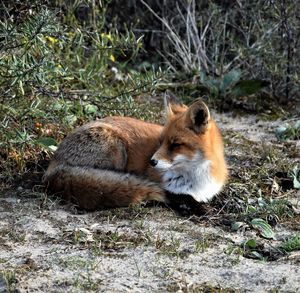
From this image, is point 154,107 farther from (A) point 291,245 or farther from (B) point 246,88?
(A) point 291,245

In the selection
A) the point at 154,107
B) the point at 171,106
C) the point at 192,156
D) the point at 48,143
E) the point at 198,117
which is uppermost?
the point at 198,117

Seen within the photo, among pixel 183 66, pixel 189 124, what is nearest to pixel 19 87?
pixel 189 124

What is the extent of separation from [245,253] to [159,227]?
0.74 meters

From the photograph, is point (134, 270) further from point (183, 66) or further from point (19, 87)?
point (183, 66)

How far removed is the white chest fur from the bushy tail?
17cm

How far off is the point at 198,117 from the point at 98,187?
1041 mm

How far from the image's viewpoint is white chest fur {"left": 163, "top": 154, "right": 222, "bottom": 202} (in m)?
5.71

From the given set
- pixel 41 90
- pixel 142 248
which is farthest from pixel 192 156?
pixel 41 90

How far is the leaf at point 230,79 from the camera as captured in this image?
8.27m

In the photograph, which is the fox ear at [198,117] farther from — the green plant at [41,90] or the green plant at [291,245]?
the green plant at [291,245]

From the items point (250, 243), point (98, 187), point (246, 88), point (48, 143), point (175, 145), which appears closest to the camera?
point (250, 243)

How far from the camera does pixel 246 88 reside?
326 inches

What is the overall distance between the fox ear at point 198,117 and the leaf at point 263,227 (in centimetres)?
97

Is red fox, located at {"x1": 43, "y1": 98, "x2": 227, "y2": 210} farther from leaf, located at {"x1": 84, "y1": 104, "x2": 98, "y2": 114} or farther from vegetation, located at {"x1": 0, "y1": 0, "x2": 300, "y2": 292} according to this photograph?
leaf, located at {"x1": 84, "y1": 104, "x2": 98, "y2": 114}
